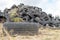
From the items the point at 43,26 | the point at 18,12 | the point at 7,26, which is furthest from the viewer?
the point at 18,12

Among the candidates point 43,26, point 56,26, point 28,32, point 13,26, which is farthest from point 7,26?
point 56,26

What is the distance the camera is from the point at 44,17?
37.7 ft

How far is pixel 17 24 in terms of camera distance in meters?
7.78

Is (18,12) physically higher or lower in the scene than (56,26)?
higher

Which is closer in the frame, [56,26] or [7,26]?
[7,26]

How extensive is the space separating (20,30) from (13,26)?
0.29 metres

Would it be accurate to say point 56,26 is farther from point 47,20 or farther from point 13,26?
point 13,26

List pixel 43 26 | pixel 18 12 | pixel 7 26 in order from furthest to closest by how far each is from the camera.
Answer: pixel 18 12 → pixel 43 26 → pixel 7 26

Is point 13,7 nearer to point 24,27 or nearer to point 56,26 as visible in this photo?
point 56,26

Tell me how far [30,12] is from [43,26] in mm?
1150

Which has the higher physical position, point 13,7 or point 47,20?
point 13,7

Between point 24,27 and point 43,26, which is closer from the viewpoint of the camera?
point 24,27

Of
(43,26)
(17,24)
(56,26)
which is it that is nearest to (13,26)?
(17,24)

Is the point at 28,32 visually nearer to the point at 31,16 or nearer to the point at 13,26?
the point at 13,26
